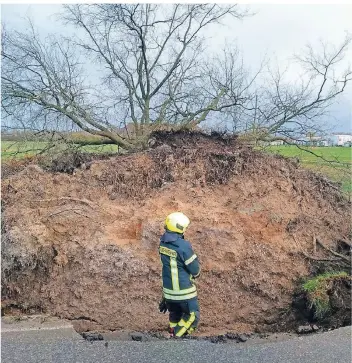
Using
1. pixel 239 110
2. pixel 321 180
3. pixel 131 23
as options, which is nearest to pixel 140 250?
pixel 321 180

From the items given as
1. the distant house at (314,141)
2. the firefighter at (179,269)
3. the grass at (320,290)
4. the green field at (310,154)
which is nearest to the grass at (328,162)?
the green field at (310,154)

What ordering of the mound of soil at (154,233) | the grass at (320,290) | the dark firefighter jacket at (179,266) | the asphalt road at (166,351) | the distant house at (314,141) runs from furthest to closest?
the distant house at (314,141)
the mound of soil at (154,233)
the grass at (320,290)
the dark firefighter jacket at (179,266)
the asphalt road at (166,351)

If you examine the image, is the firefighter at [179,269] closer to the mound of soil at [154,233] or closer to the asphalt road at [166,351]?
the asphalt road at [166,351]

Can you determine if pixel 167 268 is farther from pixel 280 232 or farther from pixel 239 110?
pixel 239 110

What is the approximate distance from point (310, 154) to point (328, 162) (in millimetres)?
725

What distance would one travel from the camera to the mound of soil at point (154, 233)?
7590 millimetres

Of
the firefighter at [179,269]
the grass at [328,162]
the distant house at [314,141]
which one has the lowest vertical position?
the firefighter at [179,269]

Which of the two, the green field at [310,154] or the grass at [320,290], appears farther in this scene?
the green field at [310,154]

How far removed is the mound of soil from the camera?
759 cm

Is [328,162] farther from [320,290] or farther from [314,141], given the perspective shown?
[320,290]

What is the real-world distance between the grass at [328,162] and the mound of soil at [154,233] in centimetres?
93

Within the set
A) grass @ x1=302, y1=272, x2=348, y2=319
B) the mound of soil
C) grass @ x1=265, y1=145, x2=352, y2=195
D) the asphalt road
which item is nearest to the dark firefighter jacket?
the asphalt road

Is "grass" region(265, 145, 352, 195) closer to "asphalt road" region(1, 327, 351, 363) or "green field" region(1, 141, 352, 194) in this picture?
"green field" region(1, 141, 352, 194)

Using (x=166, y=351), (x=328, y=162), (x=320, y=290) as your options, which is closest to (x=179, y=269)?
(x=166, y=351)
